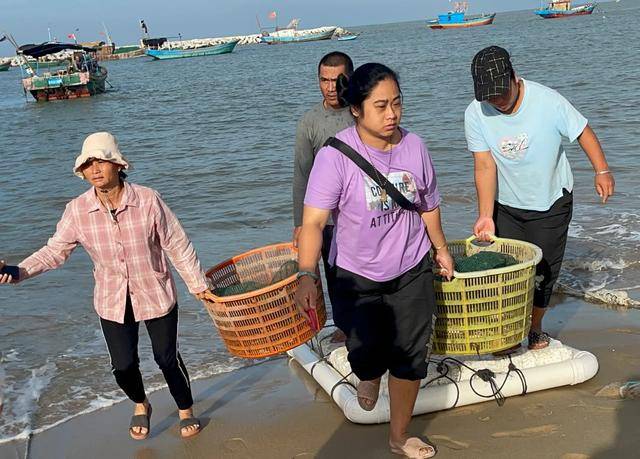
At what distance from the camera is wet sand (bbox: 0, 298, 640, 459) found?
12.5 feet

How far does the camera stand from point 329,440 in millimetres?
4062

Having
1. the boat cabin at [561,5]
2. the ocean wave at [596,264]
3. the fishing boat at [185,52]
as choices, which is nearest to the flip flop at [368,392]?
the ocean wave at [596,264]

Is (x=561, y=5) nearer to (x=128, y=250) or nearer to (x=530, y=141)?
(x=530, y=141)

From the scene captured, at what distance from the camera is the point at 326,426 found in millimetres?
4227

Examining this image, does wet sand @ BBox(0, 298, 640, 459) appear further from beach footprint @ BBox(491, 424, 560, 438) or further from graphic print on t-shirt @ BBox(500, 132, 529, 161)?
graphic print on t-shirt @ BBox(500, 132, 529, 161)

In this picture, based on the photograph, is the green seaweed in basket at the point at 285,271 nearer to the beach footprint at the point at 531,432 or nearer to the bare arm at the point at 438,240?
the bare arm at the point at 438,240

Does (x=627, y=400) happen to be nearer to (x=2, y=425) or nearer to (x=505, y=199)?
(x=505, y=199)

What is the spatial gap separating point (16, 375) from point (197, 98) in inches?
1066

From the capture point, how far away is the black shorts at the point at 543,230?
4262mm

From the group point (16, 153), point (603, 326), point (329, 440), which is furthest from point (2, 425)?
point (16, 153)

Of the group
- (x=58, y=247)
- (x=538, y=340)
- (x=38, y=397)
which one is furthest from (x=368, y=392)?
(x=38, y=397)

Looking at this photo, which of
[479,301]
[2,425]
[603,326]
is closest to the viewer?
[479,301]

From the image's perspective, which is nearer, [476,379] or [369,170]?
[369,170]

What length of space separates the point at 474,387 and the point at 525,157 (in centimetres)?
137
